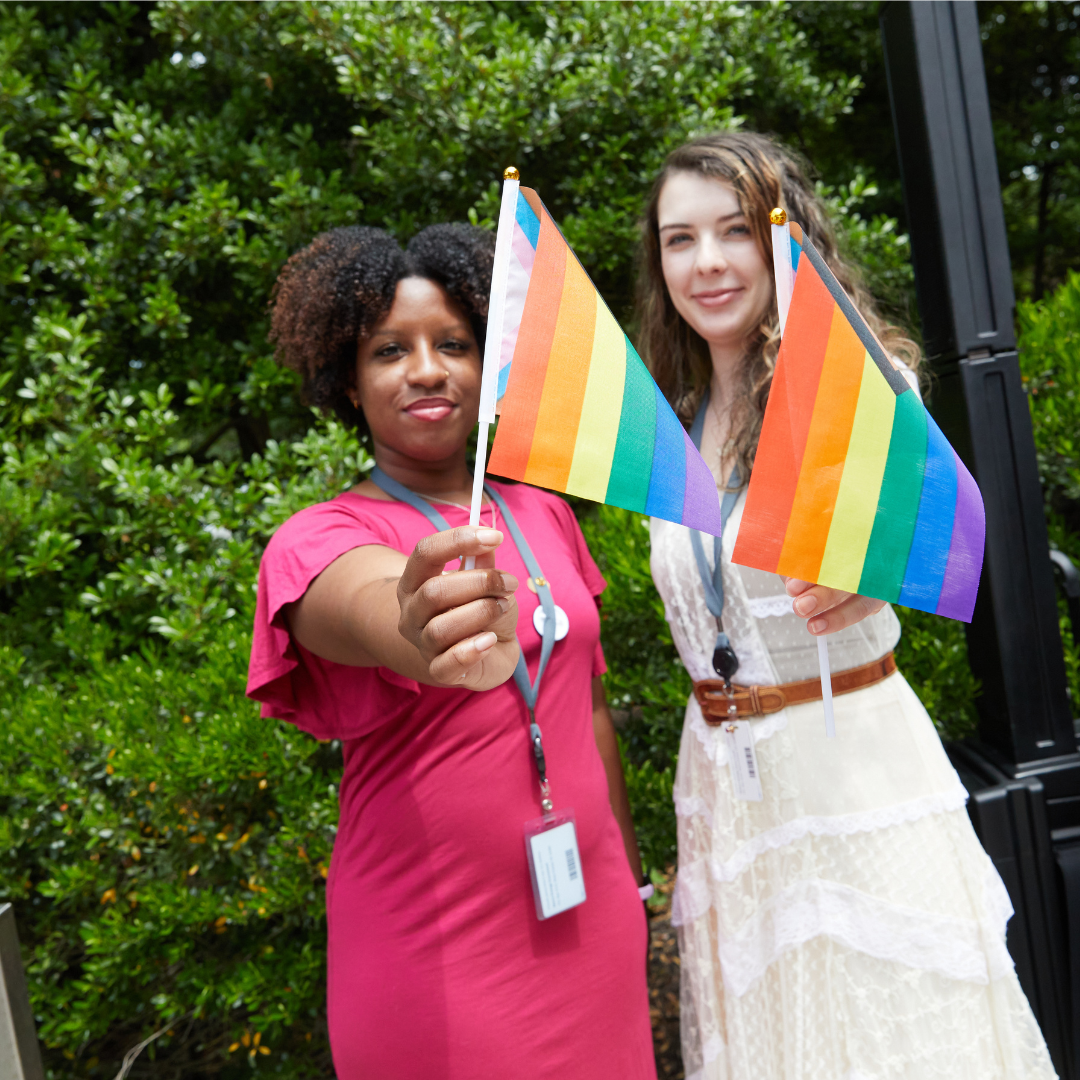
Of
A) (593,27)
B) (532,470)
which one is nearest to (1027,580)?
(532,470)

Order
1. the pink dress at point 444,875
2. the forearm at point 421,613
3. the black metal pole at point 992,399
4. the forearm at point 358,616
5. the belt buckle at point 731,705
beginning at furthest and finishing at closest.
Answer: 1. the black metal pole at point 992,399
2. the belt buckle at point 731,705
3. the pink dress at point 444,875
4. the forearm at point 358,616
5. the forearm at point 421,613

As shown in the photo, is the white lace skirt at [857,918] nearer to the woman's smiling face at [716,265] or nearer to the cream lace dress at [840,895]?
the cream lace dress at [840,895]

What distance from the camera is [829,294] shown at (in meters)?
1.20

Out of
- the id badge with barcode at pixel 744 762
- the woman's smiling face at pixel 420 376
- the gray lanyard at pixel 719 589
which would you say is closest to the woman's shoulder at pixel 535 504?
the woman's smiling face at pixel 420 376

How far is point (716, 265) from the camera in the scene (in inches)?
69.1

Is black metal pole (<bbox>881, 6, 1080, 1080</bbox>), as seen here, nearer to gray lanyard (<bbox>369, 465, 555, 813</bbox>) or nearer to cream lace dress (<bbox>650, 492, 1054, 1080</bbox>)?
cream lace dress (<bbox>650, 492, 1054, 1080</bbox>)

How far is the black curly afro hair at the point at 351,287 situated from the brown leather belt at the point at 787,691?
100 centimetres

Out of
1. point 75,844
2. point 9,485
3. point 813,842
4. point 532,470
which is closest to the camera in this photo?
point 532,470

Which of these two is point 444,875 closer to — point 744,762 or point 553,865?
point 553,865

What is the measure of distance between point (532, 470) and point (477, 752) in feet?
2.14

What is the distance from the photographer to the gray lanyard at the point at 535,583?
160 centimetres

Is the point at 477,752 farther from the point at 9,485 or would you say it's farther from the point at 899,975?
the point at 9,485

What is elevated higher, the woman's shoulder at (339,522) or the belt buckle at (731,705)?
the woman's shoulder at (339,522)

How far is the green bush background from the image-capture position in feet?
8.87
